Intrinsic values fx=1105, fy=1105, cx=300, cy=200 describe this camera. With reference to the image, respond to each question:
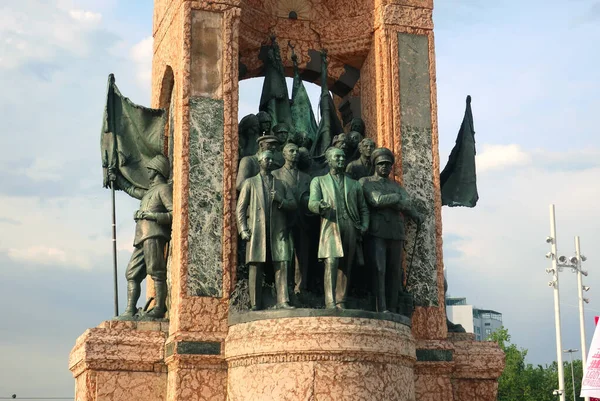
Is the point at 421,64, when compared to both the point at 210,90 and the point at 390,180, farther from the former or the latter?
the point at 210,90

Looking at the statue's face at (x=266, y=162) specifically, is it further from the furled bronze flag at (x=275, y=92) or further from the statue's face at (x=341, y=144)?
the furled bronze flag at (x=275, y=92)

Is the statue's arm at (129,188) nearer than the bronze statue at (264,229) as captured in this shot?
No

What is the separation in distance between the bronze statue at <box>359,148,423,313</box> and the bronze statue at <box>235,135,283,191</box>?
1.34 m

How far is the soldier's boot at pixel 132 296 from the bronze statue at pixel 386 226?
136 inches

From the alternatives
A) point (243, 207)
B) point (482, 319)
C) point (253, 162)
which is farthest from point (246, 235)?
point (482, 319)

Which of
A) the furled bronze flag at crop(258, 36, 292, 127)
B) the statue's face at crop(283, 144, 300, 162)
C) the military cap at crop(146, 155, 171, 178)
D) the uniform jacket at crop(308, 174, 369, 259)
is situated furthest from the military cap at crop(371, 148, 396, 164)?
the military cap at crop(146, 155, 171, 178)

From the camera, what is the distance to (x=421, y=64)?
16859 mm

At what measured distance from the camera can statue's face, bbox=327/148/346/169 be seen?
14.7 metres

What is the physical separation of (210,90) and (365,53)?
3.28 m

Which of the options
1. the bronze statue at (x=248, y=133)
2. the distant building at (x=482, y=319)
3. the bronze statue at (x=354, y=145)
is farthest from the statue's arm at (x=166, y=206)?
the distant building at (x=482, y=319)

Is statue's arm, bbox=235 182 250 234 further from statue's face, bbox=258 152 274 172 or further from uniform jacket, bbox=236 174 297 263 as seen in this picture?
statue's face, bbox=258 152 274 172

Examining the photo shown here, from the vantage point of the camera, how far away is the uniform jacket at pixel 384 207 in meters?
15.0

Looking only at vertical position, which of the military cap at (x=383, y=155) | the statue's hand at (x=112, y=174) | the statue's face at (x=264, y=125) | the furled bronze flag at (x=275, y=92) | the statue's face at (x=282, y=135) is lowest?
the military cap at (x=383, y=155)

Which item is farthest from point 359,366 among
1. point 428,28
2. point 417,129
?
point 428,28
